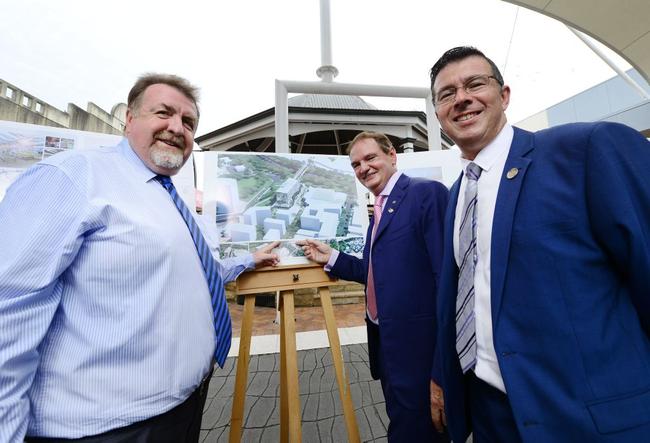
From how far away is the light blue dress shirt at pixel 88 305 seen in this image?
72 cm

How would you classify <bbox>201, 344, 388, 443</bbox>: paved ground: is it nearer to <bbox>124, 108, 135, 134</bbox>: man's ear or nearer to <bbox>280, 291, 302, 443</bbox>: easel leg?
<bbox>280, 291, 302, 443</bbox>: easel leg

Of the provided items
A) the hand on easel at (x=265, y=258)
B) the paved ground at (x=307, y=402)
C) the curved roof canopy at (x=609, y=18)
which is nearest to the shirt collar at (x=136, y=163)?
the hand on easel at (x=265, y=258)

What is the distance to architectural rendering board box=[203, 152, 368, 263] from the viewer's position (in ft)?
6.58

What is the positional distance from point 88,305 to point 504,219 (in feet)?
4.55

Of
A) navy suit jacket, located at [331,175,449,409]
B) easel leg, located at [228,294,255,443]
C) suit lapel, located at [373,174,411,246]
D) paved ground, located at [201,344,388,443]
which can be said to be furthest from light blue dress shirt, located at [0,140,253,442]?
paved ground, located at [201,344,388,443]

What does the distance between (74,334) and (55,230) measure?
0.33m

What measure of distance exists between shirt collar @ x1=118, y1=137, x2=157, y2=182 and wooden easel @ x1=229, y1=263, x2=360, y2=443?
2.87ft

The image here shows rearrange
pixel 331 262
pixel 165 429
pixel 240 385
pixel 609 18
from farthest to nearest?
1. pixel 609 18
2. pixel 331 262
3. pixel 240 385
4. pixel 165 429

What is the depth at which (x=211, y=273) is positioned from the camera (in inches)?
46.4

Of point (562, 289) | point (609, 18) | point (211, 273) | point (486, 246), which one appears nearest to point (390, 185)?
point (486, 246)

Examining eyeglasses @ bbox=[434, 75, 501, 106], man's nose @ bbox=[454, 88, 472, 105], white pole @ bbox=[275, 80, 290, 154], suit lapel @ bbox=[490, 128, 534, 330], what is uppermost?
white pole @ bbox=[275, 80, 290, 154]

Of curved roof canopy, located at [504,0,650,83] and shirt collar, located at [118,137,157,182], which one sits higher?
curved roof canopy, located at [504,0,650,83]

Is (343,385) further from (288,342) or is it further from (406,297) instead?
(406,297)

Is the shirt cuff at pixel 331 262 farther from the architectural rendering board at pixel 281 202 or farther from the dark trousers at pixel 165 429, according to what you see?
the dark trousers at pixel 165 429
